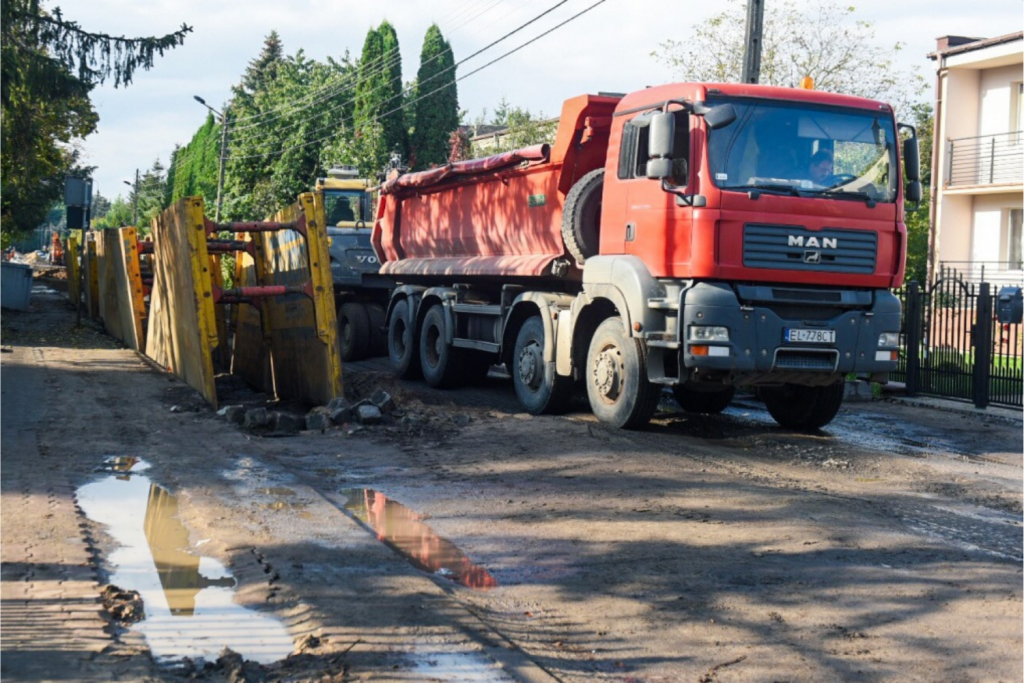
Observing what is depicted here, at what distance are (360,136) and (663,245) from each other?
3908 cm

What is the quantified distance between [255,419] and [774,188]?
5.19 m

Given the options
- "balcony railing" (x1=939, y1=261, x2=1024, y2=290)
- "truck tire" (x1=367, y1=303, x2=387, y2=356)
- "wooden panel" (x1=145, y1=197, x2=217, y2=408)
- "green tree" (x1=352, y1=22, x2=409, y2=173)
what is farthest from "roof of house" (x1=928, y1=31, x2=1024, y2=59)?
"green tree" (x1=352, y1=22, x2=409, y2=173)

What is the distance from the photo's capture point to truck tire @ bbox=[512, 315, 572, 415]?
474 inches

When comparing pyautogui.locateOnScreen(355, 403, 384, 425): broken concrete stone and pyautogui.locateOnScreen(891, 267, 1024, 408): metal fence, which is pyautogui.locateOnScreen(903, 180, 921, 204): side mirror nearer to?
pyautogui.locateOnScreen(891, 267, 1024, 408): metal fence

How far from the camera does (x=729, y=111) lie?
1000 cm

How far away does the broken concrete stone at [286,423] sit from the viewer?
10.9m

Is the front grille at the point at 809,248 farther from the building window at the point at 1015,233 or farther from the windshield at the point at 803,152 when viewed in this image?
the building window at the point at 1015,233

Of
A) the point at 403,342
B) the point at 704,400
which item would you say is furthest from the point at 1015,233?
the point at 704,400

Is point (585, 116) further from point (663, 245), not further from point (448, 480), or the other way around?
point (448, 480)

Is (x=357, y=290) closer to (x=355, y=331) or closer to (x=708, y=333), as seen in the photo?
(x=355, y=331)

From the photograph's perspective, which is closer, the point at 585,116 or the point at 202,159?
the point at 585,116

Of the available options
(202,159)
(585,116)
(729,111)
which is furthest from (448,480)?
(202,159)

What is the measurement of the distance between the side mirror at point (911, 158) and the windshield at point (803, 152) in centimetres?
21

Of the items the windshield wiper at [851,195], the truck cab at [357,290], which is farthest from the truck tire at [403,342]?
the windshield wiper at [851,195]
